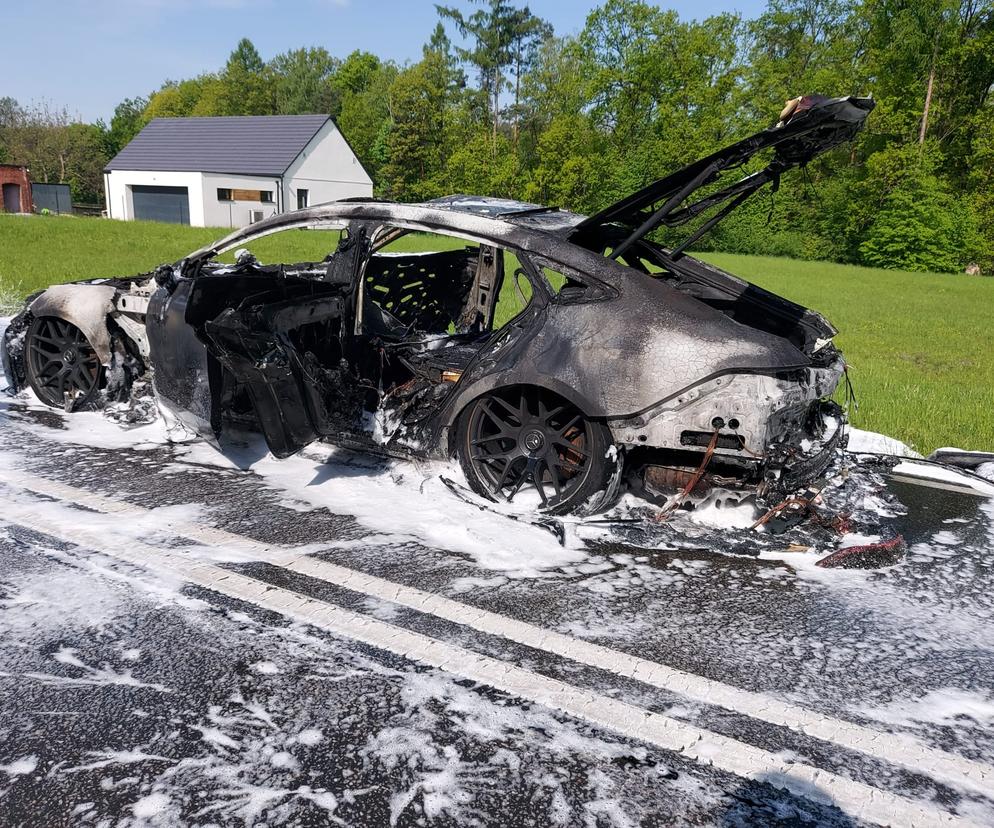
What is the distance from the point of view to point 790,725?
2477mm

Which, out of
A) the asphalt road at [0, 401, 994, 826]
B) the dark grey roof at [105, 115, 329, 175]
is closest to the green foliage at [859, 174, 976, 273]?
the dark grey roof at [105, 115, 329, 175]

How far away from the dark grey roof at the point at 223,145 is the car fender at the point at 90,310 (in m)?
42.3

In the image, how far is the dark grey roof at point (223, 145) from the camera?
150ft

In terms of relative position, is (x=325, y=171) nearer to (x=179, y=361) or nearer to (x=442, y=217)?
(x=179, y=361)

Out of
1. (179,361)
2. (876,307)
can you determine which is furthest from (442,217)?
(876,307)

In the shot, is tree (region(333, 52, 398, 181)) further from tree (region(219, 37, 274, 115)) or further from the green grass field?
the green grass field

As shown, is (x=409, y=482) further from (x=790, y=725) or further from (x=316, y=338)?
(x=790, y=725)

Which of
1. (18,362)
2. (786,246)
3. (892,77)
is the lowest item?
(18,362)

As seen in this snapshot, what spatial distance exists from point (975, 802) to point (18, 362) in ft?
21.0

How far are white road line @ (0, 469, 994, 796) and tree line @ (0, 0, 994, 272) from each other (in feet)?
111

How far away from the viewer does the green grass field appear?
6.91 meters

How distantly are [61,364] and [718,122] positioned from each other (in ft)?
153

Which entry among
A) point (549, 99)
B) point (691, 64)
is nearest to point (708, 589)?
point (691, 64)

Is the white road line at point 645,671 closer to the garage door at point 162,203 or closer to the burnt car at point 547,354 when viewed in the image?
the burnt car at point 547,354
